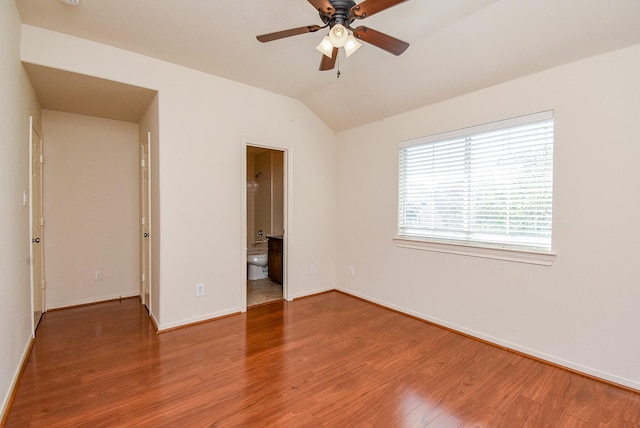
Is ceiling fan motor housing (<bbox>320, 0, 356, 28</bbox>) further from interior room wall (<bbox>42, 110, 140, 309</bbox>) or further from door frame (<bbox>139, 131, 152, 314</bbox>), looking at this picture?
interior room wall (<bbox>42, 110, 140, 309</bbox>)

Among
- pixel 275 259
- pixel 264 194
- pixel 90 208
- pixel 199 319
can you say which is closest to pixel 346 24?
pixel 199 319

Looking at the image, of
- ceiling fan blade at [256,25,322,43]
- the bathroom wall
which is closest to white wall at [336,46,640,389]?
ceiling fan blade at [256,25,322,43]

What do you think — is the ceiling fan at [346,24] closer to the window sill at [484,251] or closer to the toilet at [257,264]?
the window sill at [484,251]

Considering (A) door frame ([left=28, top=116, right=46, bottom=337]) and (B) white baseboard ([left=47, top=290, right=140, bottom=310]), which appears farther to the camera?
(B) white baseboard ([left=47, top=290, right=140, bottom=310])

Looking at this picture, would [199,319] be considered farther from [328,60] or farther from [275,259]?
[328,60]

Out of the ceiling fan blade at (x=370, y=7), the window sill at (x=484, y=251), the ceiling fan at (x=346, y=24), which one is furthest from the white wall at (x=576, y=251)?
the ceiling fan blade at (x=370, y=7)

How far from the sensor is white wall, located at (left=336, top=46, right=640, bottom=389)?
2111 millimetres

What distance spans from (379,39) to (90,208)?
3.98 meters

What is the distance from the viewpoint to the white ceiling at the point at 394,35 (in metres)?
2.08

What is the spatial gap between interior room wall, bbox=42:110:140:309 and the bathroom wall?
198 cm

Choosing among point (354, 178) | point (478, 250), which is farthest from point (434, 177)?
point (354, 178)

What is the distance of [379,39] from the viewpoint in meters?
1.98

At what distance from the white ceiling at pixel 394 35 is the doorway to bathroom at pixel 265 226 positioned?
1482 millimetres

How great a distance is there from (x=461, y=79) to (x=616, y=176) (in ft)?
4.63
